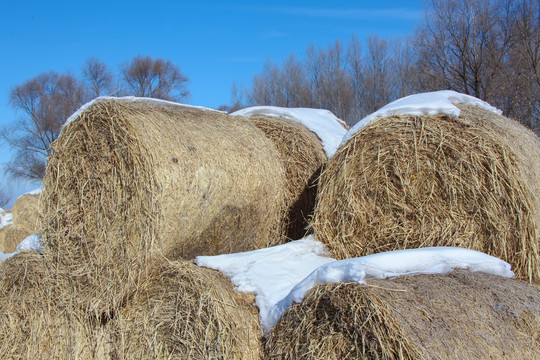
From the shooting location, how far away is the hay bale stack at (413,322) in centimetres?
228

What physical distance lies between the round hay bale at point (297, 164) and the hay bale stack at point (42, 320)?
222 cm

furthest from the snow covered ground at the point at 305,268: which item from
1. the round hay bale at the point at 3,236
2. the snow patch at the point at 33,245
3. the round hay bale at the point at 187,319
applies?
the round hay bale at the point at 3,236

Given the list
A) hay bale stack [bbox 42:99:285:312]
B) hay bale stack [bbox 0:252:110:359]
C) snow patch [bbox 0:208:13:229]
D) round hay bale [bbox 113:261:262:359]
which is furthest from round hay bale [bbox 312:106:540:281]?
snow patch [bbox 0:208:13:229]

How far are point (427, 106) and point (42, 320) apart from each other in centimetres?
352

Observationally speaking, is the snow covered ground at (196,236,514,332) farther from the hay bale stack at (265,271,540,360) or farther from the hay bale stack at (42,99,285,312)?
the hay bale stack at (42,99,285,312)

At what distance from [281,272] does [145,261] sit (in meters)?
0.97

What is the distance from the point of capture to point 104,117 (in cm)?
338

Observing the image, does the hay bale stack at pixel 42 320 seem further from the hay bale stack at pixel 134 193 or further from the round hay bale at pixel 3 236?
the round hay bale at pixel 3 236

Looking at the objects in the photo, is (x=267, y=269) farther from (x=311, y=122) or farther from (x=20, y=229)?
(x=20, y=229)

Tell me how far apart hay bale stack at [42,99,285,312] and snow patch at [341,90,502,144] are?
1.28 m

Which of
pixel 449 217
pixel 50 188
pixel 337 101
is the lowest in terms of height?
pixel 449 217

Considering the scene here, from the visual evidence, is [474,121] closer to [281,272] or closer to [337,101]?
[281,272]

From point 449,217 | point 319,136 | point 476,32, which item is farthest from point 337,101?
point 449,217

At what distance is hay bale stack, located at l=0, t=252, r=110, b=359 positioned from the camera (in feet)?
10.8
